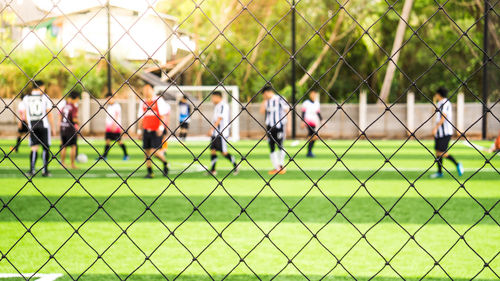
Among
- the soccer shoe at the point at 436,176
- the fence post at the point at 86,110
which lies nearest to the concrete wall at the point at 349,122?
A: the fence post at the point at 86,110

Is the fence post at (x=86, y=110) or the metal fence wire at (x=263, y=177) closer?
the metal fence wire at (x=263, y=177)

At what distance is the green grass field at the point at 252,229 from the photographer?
451 centimetres

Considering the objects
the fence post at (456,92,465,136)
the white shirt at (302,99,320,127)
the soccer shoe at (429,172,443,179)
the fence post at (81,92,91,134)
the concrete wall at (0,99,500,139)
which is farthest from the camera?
the fence post at (81,92,91,134)

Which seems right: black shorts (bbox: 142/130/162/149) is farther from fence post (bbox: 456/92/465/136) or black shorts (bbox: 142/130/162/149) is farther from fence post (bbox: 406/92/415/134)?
fence post (bbox: 456/92/465/136)

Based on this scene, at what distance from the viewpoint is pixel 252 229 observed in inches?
249

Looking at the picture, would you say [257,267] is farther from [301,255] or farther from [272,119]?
[272,119]

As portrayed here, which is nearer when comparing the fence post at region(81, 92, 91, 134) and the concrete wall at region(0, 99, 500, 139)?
the concrete wall at region(0, 99, 500, 139)

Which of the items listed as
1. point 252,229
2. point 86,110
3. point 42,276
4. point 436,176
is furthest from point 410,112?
point 42,276

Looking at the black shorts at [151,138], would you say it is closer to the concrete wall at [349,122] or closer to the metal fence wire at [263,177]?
the metal fence wire at [263,177]

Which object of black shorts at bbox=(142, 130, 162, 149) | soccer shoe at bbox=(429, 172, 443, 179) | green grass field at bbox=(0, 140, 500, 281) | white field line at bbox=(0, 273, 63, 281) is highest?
black shorts at bbox=(142, 130, 162, 149)

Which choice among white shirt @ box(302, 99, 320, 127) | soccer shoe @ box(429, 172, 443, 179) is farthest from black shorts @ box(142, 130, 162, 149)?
white shirt @ box(302, 99, 320, 127)

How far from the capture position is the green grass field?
451 centimetres

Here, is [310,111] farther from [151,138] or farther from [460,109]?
[460,109]

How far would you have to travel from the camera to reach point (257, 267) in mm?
4844
